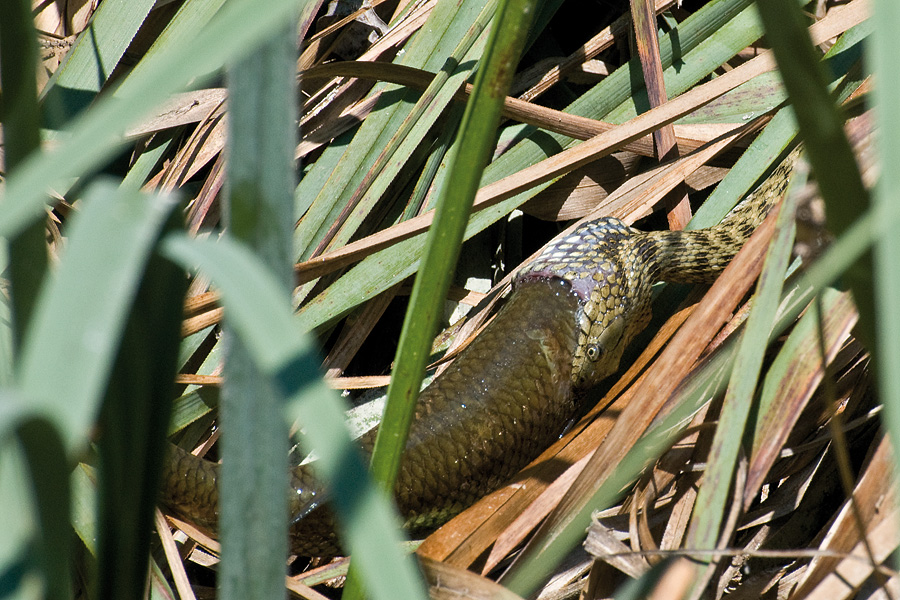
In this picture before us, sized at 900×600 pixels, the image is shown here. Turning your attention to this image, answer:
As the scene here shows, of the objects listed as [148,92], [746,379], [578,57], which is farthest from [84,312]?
[578,57]

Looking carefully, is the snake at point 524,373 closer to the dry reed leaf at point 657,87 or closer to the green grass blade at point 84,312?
the dry reed leaf at point 657,87

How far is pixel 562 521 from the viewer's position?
117cm

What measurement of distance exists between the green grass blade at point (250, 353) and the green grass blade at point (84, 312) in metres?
0.06

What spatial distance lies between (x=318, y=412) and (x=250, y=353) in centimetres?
9

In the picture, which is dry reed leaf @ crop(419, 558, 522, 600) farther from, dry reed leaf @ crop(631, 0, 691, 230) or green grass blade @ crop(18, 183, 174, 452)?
dry reed leaf @ crop(631, 0, 691, 230)

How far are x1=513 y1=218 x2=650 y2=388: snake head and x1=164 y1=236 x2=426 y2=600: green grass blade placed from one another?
123cm

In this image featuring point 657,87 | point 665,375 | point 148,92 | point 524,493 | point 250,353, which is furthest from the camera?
point 657,87

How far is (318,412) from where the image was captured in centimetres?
38

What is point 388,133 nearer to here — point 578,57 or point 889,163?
point 578,57

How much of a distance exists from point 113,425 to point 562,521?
75cm

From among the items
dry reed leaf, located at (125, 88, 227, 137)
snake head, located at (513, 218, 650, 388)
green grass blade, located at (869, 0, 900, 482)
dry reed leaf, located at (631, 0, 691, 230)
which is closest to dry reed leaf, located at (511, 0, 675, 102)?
dry reed leaf, located at (631, 0, 691, 230)

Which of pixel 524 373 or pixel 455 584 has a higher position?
pixel 524 373

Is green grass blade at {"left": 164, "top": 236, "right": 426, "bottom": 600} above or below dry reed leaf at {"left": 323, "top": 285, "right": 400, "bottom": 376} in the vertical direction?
above

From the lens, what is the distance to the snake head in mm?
1584
